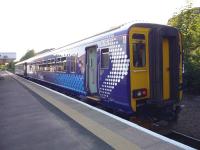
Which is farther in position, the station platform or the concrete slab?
the concrete slab

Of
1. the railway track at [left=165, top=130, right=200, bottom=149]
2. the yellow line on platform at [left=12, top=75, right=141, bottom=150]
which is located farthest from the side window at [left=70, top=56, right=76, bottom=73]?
the railway track at [left=165, top=130, right=200, bottom=149]

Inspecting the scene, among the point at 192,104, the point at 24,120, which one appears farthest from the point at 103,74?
the point at 192,104

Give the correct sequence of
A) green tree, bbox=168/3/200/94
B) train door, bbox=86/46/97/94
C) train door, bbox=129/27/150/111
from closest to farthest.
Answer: train door, bbox=129/27/150/111, train door, bbox=86/46/97/94, green tree, bbox=168/3/200/94

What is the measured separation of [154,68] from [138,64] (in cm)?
48

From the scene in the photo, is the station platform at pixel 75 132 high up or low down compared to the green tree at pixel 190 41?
down

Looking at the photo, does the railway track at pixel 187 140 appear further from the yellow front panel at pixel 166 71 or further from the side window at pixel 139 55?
the side window at pixel 139 55

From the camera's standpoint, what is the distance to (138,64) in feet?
31.5

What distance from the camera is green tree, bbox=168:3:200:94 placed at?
16.4m

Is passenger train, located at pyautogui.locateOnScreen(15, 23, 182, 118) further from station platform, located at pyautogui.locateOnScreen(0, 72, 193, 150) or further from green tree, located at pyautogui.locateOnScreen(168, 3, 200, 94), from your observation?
green tree, located at pyautogui.locateOnScreen(168, 3, 200, 94)

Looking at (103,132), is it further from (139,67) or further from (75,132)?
(139,67)

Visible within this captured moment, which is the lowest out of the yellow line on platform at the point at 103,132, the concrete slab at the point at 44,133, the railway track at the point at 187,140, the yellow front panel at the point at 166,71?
the railway track at the point at 187,140

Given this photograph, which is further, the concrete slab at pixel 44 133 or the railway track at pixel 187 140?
the railway track at pixel 187 140

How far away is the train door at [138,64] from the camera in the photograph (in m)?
9.39

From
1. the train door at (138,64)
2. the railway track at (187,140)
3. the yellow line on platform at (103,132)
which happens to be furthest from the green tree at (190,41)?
the yellow line on platform at (103,132)
